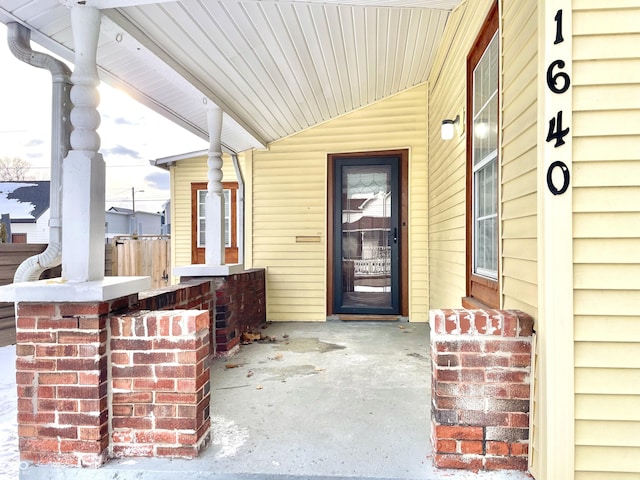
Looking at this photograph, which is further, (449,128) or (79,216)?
(449,128)

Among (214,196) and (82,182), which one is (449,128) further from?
(82,182)

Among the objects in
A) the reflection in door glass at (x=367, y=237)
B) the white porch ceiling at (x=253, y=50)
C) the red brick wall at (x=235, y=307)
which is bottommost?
the red brick wall at (x=235, y=307)

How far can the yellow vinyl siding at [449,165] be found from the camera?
324cm

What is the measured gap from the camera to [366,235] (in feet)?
17.3

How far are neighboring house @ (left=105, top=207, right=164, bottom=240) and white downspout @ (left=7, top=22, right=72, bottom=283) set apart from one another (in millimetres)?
20787

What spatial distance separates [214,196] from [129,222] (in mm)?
25431

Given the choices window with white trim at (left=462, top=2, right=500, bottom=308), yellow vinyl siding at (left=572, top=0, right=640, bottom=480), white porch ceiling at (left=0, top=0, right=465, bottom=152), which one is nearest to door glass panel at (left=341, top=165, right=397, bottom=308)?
white porch ceiling at (left=0, top=0, right=465, bottom=152)

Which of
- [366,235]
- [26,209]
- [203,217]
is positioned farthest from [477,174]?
[26,209]

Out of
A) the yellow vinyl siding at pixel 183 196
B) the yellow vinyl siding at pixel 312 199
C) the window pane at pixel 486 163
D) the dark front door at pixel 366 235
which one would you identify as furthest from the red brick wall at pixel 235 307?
the yellow vinyl siding at pixel 183 196

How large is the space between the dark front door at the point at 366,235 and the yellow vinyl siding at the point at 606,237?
11.7 feet

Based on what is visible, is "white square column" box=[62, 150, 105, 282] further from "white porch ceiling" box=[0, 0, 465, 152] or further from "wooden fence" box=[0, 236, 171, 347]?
"wooden fence" box=[0, 236, 171, 347]

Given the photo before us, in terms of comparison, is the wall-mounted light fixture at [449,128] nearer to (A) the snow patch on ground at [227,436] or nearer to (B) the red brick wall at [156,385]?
(B) the red brick wall at [156,385]

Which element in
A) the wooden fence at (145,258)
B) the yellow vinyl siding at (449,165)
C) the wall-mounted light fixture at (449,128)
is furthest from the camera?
the wooden fence at (145,258)

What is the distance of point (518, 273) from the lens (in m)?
1.95
